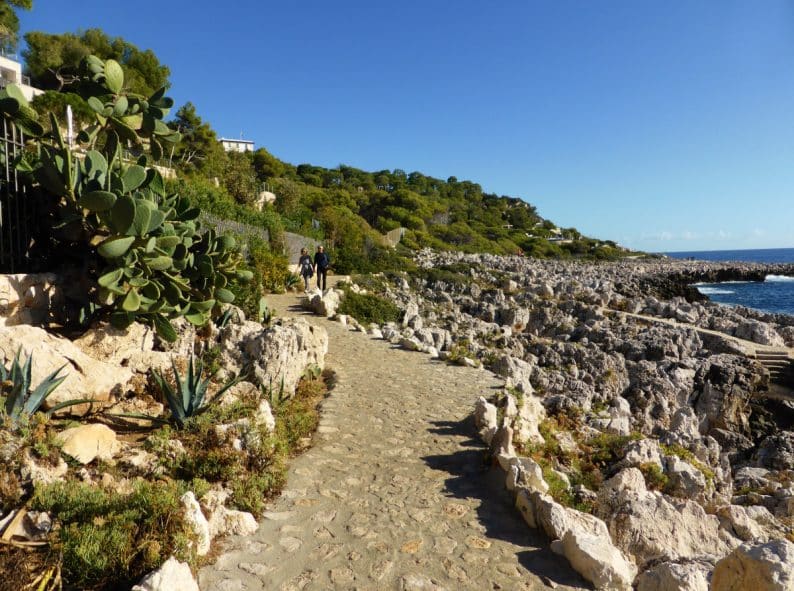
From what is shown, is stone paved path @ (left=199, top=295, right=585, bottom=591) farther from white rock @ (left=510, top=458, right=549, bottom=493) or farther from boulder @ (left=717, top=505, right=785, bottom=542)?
boulder @ (left=717, top=505, right=785, bottom=542)

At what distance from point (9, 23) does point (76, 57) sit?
5.32m

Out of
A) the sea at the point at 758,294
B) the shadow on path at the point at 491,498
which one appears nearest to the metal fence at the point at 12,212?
the shadow on path at the point at 491,498

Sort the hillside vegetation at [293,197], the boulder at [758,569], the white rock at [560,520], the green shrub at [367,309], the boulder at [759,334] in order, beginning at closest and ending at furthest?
the boulder at [758,569] → the white rock at [560,520] → the green shrub at [367,309] → the boulder at [759,334] → the hillside vegetation at [293,197]

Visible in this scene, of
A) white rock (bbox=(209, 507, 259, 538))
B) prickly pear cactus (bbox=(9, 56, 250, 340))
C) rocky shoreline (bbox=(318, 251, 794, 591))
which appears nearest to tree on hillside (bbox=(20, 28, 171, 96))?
rocky shoreline (bbox=(318, 251, 794, 591))

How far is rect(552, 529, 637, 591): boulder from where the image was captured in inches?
138

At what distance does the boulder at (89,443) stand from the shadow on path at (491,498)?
3.28 metres

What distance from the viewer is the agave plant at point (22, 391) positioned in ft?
13.8

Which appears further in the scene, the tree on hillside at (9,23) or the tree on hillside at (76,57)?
the tree on hillside at (76,57)

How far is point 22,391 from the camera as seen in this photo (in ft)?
14.0

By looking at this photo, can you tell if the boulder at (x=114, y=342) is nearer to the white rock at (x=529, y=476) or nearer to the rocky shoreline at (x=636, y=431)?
the rocky shoreline at (x=636, y=431)

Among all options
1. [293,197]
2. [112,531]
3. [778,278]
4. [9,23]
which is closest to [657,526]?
[112,531]

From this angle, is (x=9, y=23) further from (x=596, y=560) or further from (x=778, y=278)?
(x=778, y=278)

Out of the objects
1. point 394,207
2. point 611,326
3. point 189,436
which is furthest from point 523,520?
point 394,207

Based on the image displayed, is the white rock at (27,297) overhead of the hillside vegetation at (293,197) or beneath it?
beneath
